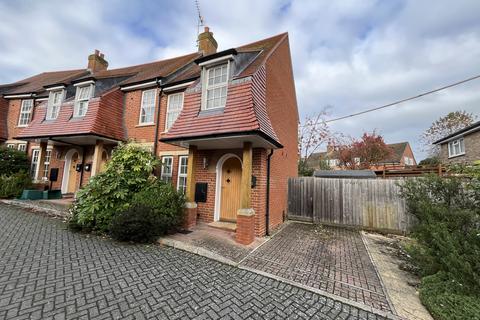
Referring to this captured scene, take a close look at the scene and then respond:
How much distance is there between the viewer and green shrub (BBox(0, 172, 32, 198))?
443 inches

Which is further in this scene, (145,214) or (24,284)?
(145,214)

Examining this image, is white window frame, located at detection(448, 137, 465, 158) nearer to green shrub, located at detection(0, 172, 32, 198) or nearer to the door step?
the door step

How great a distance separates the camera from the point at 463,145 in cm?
1877

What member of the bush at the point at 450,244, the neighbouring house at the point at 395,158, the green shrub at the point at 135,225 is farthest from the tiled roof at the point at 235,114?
the neighbouring house at the point at 395,158

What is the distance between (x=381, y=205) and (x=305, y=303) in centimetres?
754

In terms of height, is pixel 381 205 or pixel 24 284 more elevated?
pixel 381 205

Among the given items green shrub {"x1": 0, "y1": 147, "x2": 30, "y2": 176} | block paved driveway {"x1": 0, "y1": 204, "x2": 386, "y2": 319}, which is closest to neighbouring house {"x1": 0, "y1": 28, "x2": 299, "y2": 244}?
green shrub {"x1": 0, "y1": 147, "x2": 30, "y2": 176}

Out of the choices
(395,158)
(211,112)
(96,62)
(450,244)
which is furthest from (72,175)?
(395,158)

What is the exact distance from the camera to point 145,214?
633 cm

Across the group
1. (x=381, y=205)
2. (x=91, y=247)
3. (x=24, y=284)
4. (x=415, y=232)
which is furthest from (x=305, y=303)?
(x=381, y=205)

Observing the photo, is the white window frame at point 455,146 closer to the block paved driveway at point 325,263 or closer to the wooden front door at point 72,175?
the block paved driveway at point 325,263

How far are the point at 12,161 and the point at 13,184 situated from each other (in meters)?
2.27

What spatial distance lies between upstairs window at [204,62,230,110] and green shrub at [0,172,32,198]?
40.4ft

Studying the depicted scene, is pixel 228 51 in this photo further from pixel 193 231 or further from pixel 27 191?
pixel 27 191
